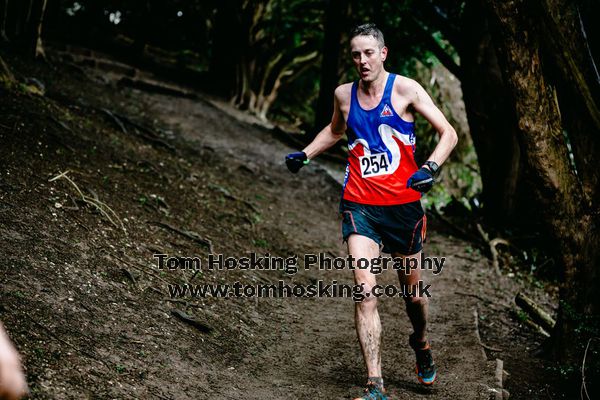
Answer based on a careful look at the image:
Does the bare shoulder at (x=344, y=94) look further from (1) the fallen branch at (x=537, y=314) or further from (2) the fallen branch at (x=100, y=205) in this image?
(1) the fallen branch at (x=537, y=314)

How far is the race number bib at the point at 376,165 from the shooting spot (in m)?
4.73

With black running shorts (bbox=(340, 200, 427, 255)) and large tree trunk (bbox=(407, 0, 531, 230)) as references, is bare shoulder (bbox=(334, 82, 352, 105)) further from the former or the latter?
large tree trunk (bbox=(407, 0, 531, 230))

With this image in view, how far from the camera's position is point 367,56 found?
4.73 metres

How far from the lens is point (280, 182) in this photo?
1195 centimetres

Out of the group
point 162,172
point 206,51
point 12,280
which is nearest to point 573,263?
point 12,280

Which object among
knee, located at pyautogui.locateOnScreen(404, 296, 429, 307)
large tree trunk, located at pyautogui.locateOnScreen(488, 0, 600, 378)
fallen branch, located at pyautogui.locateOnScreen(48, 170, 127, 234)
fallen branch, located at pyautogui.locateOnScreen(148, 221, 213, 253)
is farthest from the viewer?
fallen branch, located at pyautogui.locateOnScreen(148, 221, 213, 253)

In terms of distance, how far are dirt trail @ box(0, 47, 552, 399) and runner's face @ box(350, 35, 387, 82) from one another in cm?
227

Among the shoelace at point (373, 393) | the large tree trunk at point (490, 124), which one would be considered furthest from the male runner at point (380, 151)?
the large tree trunk at point (490, 124)

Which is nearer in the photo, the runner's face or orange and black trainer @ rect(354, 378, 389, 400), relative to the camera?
orange and black trainer @ rect(354, 378, 389, 400)

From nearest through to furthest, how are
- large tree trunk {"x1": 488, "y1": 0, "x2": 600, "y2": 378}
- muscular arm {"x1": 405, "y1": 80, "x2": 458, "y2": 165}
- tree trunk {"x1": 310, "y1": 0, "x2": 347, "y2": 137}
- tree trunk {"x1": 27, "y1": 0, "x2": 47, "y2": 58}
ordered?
muscular arm {"x1": 405, "y1": 80, "x2": 458, "y2": 165} → large tree trunk {"x1": 488, "y1": 0, "x2": 600, "y2": 378} → tree trunk {"x1": 27, "y1": 0, "x2": 47, "y2": 58} → tree trunk {"x1": 310, "y1": 0, "x2": 347, "y2": 137}

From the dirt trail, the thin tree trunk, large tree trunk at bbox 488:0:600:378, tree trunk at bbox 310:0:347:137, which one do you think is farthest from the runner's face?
the thin tree trunk

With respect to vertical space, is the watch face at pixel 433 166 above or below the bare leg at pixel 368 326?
above

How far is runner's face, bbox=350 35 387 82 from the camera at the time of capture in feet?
15.5

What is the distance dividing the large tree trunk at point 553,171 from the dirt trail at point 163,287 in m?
0.94
